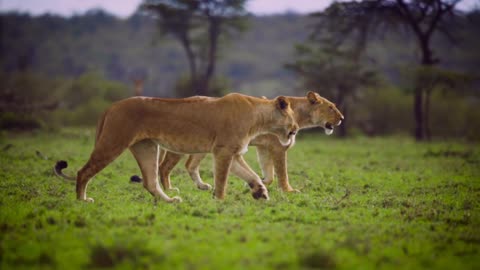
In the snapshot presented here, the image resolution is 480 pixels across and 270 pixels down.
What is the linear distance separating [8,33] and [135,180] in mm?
87566

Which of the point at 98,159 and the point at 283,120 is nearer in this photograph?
the point at 98,159

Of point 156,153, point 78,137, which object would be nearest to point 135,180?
point 156,153

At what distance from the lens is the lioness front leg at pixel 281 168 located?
31.2ft

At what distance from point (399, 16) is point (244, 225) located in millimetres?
22034

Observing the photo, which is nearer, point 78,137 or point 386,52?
point 78,137

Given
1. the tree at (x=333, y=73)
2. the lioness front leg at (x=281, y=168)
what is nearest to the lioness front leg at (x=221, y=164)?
the lioness front leg at (x=281, y=168)

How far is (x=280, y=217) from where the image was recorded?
693 cm

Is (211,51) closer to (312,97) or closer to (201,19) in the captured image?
(201,19)

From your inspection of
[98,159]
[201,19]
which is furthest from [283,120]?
[201,19]

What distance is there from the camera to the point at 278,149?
31.6ft

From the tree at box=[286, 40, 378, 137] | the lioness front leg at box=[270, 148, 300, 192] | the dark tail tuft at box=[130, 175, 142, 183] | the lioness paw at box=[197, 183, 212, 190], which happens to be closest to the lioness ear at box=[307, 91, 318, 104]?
the lioness front leg at box=[270, 148, 300, 192]

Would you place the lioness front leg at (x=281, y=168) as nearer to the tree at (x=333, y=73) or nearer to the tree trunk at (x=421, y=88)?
the tree trunk at (x=421, y=88)

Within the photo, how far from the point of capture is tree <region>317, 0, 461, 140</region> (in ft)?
82.8

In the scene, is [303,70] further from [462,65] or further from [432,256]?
[462,65]
